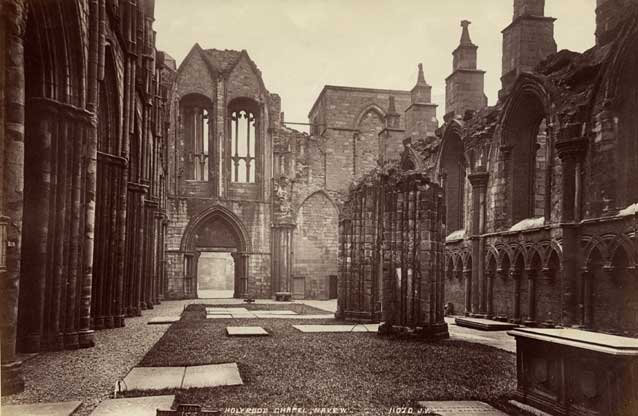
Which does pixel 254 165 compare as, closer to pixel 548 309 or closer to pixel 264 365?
pixel 548 309

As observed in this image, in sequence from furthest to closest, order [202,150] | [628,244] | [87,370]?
[202,150] → [628,244] → [87,370]

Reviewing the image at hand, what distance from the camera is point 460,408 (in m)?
5.15

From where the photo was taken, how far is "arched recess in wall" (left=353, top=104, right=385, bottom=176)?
3108cm

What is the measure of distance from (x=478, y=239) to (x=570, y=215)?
4877 millimetres

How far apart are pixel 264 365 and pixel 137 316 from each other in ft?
30.8

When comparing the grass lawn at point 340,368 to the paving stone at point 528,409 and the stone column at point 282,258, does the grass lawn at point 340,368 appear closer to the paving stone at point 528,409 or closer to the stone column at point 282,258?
the paving stone at point 528,409

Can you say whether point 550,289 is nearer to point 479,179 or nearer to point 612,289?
point 612,289

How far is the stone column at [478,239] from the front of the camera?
17031 millimetres

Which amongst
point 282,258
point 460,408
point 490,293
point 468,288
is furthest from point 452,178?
point 460,408

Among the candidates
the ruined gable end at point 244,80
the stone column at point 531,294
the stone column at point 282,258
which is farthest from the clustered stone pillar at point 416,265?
the ruined gable end at point 244,80

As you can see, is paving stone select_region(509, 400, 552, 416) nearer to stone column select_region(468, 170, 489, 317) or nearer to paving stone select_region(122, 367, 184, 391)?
paving stone select_region(122, 367, 184, 391)

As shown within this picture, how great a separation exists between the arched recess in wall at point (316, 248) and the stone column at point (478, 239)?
41.6ft

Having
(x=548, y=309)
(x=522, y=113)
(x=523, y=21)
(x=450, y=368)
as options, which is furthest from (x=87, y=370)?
(x=523, y=21)

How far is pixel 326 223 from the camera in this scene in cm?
2977
